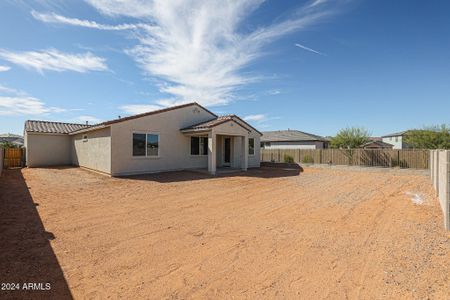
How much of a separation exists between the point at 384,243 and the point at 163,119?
1372 cm

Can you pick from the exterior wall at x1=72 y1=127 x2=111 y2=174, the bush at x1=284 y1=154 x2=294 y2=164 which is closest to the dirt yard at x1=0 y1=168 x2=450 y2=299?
the exterior wall at x1=72 y1=127 x2=111 y2=174

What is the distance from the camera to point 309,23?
13180 millimetres

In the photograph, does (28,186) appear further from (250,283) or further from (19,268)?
(250,283)

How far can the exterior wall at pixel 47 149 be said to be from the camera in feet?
64.0

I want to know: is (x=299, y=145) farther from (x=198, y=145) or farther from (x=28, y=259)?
(x=28, y=259)

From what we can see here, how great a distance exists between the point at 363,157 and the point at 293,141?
1548 cm

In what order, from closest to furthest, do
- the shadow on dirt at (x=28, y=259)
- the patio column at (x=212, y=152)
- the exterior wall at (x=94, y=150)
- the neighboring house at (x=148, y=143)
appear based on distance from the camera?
1. the shadow on dirt at (x=28, y=259)
2. the exterior wall at (x=94, y=150)
3. the neighboring house at (x=148, y=143)
4. the patio column at (x=212, y=152)

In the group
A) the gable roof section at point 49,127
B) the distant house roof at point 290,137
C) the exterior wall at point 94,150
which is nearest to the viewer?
the exterior wall at point 94,150

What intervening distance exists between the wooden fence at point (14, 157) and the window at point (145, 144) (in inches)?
494

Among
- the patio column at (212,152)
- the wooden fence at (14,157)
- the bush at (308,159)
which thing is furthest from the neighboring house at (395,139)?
the wooden fence at (14,157)

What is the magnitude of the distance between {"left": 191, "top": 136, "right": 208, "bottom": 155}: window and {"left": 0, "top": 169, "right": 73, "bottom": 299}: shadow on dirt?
11586 mm

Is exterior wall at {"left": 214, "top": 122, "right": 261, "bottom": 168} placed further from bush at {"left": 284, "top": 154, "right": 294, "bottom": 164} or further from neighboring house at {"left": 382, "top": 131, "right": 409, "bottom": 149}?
neighboring house at {"left": 382, "top": 131, "right": 409, "bottom": 149}

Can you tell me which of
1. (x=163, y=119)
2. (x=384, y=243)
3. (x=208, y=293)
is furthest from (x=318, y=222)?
(x=163, y=119)

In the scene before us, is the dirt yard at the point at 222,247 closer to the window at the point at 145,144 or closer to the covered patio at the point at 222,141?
the window at the point at 145,144
